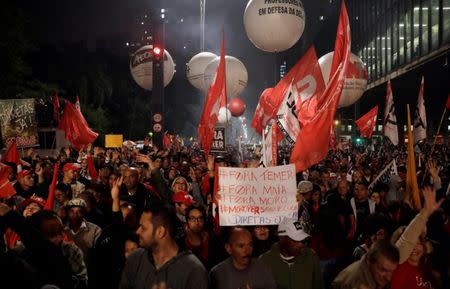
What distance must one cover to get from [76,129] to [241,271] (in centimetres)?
1005

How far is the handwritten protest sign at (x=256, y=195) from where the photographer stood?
5426 millimetres

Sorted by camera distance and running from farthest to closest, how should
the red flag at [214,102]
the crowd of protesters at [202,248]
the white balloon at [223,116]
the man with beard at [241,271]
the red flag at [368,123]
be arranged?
the red flag at [368,123], the red flag at [214,102], the white balloon at [223,116], the man with beard at [241,271], the crowd of protesters at [202,248]

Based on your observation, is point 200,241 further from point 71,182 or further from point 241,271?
point 71,182

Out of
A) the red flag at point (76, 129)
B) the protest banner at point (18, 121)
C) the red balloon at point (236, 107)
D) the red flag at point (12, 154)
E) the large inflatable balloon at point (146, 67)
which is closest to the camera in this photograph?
the red flag at point (12, 154)

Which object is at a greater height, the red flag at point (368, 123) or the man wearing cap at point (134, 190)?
the red flag at point (368, 123)

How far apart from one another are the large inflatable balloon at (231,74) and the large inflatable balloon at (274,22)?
3.14m

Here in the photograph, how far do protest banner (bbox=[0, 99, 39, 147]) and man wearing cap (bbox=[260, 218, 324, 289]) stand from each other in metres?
8.06

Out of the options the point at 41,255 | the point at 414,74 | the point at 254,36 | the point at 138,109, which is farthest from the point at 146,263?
the point at 138,109

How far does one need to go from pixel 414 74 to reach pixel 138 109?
25294 mm

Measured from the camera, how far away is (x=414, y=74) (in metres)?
39.3

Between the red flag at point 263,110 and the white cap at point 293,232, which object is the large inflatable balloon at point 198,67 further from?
the white cap at point 293,232

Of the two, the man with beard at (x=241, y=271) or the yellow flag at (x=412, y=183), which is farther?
the yellow flag at (x=412, y=183)

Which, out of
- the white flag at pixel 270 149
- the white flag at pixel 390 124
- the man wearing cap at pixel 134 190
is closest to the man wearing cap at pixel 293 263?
the man wearing cap at pixel 134 190

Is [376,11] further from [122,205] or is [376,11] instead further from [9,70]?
[122,205]
